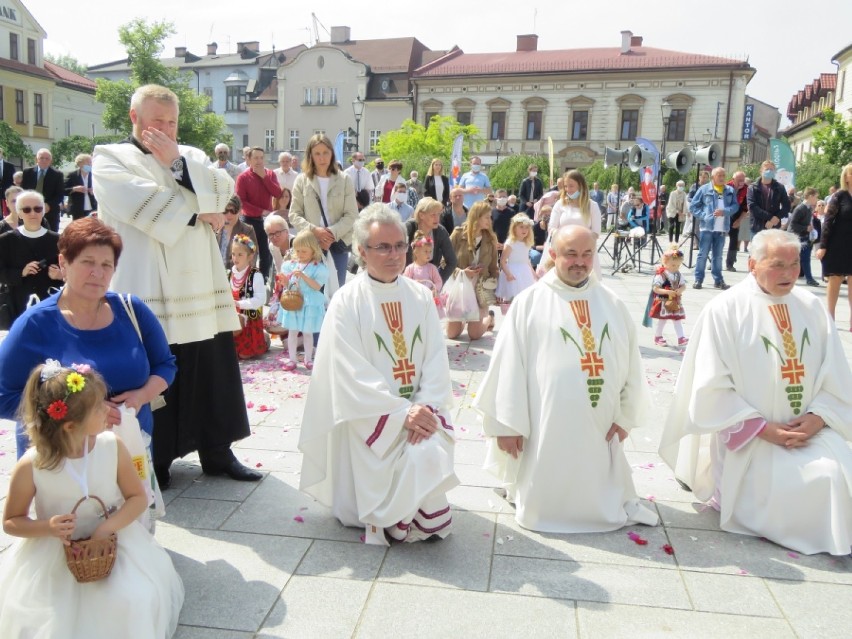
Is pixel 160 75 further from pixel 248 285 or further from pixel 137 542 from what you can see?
pixel 137 542

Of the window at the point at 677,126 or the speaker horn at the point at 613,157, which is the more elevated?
the window at the point at 677,126

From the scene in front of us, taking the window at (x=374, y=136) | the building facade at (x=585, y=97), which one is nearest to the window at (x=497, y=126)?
the building facade at (x=585, y=97)

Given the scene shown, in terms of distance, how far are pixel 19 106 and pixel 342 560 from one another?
51538 mm

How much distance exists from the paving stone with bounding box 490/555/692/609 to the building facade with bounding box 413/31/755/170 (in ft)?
160

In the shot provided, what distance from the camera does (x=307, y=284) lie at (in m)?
7.49

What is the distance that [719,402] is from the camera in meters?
4.09

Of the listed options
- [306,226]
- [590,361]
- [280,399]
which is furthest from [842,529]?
[306,226]

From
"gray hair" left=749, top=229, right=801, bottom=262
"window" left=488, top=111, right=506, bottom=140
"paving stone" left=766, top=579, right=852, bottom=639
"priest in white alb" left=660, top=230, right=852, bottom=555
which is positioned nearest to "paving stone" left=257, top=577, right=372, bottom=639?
"paving stone" left=766, top=579, right=852, bottom=639

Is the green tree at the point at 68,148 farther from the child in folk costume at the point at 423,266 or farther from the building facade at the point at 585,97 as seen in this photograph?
the child in folk costume at the point at 423,266

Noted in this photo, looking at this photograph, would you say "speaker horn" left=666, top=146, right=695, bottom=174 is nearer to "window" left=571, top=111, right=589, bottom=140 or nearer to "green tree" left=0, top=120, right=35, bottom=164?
"green tree" left=0, top=120, right=35, bottom=164

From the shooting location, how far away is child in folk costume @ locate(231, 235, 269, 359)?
7.61 m

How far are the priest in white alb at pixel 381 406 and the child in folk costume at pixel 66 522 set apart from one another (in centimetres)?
123

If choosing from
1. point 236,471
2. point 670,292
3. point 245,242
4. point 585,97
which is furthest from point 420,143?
point 236,471

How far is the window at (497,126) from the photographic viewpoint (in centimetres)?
5391
